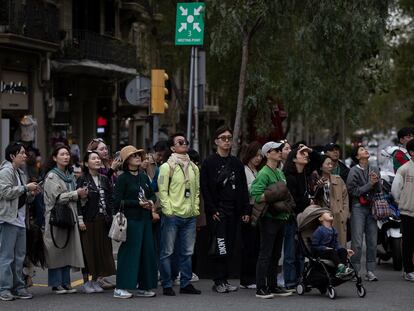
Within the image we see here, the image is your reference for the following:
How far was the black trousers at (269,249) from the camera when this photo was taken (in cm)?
1123

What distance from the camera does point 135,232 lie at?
11227 mm

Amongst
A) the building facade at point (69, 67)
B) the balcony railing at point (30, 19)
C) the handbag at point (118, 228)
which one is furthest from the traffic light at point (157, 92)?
the balcony railing at point (30, 19)

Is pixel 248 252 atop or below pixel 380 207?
below

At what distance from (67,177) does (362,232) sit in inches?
164

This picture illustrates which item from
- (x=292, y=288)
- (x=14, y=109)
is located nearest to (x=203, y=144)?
(x=14, y=109)

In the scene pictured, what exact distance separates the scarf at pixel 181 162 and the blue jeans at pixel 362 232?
2.71 meters

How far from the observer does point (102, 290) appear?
38.9 ft

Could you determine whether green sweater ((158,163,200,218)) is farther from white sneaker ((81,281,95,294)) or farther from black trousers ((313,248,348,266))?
black trousers ((313,248,348,266))

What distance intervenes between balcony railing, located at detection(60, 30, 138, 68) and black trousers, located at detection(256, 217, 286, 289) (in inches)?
721

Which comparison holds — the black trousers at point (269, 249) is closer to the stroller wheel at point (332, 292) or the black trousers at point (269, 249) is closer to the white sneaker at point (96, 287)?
the stroller wheel at point (332, 292)

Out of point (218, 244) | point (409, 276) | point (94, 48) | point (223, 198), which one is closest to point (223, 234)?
point (218, 244)

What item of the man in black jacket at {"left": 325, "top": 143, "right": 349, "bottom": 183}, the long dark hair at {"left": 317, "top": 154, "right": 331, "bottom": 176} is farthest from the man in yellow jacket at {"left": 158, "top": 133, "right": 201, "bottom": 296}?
the man in black jacket at {"left": 325, "top": 143, "right": 349, "bottom": 183}

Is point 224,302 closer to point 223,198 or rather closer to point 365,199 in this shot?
point 223,198

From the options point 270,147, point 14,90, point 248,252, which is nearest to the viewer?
point 270,147
